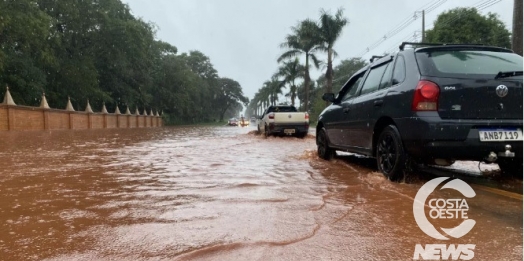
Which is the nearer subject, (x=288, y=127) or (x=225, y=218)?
(x=225, y=218)

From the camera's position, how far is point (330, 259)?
6.88ft

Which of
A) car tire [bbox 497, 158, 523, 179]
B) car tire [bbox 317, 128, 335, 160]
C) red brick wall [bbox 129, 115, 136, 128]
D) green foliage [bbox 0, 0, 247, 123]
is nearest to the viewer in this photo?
car tire [bbox 497, 158, 523, 179]

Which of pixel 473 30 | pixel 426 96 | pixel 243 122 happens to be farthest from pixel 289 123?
pixel 243 122

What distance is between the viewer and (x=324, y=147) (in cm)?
701

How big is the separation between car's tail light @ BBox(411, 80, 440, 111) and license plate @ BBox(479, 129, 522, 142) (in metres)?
0.55

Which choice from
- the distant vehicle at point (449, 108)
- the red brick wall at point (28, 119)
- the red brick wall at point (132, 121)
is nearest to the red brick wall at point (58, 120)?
the red brick wall at point (28, 119)

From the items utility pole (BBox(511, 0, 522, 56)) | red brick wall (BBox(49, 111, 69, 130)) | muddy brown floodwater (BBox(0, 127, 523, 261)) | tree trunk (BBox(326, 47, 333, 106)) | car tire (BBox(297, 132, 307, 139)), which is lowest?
muddy brown floodwater (BBox(0, 127, 523, 261))

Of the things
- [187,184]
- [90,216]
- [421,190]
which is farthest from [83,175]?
[421,190]

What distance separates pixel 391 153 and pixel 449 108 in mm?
898

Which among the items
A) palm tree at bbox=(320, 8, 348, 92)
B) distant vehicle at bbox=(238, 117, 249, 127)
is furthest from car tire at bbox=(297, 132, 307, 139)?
distant vehicle at bbox=(238, 117, 249, 127)

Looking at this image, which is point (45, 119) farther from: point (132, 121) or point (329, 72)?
point (329, 72)

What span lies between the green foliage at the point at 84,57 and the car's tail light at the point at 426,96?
27024mm

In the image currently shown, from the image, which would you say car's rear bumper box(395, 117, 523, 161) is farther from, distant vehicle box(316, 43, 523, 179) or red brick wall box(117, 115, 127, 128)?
red brick wall box(117, 115, 127, 128)

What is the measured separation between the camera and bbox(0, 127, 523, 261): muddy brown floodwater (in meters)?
2.23
